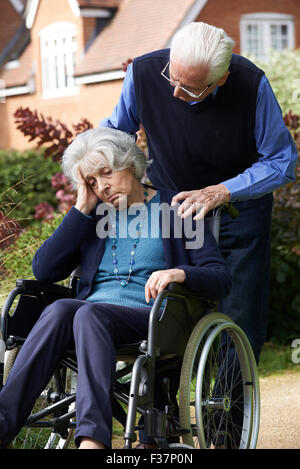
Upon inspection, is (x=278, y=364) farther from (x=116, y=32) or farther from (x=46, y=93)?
(x=46, y=93)

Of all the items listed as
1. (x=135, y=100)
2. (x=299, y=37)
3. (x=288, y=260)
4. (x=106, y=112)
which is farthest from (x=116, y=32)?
(x=135, y=100)

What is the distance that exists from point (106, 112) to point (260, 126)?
14.3 m

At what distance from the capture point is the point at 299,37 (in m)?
18.8

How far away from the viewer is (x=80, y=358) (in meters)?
2.62

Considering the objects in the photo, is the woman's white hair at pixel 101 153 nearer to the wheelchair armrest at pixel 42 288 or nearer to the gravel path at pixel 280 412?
the wheelchair armrest at pixel 42 288

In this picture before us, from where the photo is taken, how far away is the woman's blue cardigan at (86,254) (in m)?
3.05

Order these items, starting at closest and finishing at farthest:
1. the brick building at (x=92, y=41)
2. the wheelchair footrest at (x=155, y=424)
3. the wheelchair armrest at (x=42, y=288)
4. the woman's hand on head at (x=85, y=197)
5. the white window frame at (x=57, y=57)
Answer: the wheelchair footrest at (x=155, y=424)
the wheelchair armrest at (x=42, y=288)
the woman's hand on head at (x=85, y=197)
the brick building at (x=92, y=41)
the white window frame at (x=57, y=57)

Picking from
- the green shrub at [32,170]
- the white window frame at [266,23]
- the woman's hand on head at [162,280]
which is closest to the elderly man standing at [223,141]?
the woman's hand on head at [162,280]

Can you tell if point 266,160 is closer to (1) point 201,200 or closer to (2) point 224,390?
(1) point 201,200

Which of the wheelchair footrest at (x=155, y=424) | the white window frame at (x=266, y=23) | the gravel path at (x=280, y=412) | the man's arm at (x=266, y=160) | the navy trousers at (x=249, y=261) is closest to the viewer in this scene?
the wheelchair footrest at (x=155, y=424)

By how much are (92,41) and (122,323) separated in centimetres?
1670

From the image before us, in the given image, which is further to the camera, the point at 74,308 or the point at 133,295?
the point at 133,295

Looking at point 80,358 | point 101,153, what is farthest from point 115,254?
point 80,358

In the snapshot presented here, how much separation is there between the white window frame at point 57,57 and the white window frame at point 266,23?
4.22 m
